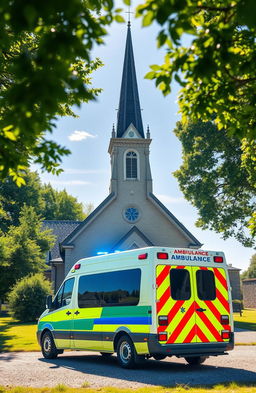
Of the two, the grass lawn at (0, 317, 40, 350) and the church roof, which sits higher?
the church roof

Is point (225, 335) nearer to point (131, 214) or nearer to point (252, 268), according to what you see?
point (131, 214)

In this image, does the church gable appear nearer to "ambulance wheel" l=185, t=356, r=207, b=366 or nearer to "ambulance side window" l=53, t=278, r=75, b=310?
"ambulance side window" l=53, t=278, r=75, b=310

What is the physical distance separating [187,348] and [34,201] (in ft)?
130

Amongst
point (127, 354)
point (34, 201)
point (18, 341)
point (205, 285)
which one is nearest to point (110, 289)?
point (127, 354)

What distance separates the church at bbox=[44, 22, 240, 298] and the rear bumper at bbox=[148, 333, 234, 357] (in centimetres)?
1951

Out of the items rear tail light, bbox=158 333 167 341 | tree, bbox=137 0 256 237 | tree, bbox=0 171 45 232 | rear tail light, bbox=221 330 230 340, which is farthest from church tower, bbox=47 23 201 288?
tree, bbox=137 0 256 237

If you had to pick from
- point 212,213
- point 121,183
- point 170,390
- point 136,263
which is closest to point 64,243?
point 121,183

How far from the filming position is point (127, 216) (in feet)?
106

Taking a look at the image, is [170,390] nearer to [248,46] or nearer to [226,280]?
[226,280]

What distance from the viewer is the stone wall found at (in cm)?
4730

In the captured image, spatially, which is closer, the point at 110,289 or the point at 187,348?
the point at 187,348

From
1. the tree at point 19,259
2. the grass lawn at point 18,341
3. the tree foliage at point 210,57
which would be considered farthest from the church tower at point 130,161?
the tree foliage at point 210,57

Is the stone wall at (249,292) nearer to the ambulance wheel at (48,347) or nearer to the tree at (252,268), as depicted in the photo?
the ambulance wheel at (48,347)

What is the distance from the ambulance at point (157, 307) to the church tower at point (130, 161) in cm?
2047
